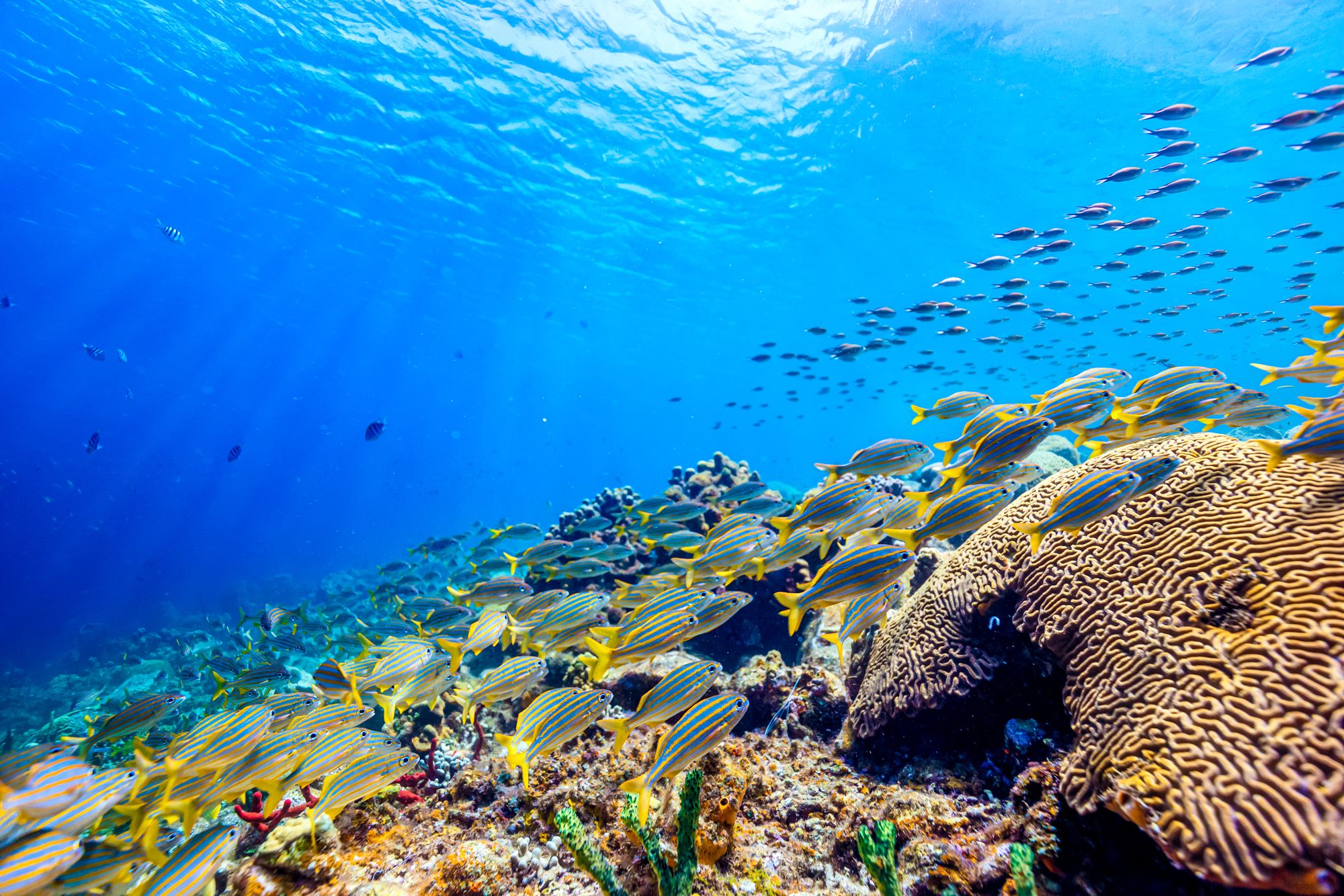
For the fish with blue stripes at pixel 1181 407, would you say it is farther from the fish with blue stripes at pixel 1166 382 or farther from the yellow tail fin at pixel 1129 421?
the fish with blue stripes at pixel 1166 382

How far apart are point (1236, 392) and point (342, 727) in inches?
272

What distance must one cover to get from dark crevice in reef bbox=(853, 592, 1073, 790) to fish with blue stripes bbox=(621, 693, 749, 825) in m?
1.69

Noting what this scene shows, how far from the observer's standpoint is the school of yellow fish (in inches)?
104

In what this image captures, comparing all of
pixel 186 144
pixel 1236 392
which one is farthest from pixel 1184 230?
pixel 186 144

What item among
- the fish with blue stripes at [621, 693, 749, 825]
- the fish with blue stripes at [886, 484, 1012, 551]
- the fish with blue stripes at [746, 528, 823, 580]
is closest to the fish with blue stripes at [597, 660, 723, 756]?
the fish with blue stripes at [621, 693, 749, 825]

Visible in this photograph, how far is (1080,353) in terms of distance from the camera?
18.0 m

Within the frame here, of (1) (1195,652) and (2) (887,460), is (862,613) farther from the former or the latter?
(1) (1195,652)

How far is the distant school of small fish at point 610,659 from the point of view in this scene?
104 inches

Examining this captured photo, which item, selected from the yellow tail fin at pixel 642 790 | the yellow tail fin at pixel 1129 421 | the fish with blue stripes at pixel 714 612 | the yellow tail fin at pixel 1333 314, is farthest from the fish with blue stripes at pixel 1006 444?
the yellow tail fin at pixel 642 790

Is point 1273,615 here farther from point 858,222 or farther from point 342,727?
point 858,222

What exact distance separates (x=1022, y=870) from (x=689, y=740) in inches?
62.9

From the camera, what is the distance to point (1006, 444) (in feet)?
12.7

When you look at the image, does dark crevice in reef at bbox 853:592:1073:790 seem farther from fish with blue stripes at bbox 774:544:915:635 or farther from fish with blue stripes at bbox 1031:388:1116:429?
fish with blue stripes at bbox 1031:388:1116:429

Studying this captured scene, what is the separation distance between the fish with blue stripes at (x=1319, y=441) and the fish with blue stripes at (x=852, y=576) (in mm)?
1922
